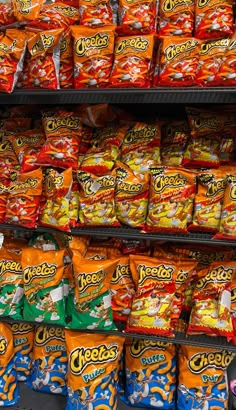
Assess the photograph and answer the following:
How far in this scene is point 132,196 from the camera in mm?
1936

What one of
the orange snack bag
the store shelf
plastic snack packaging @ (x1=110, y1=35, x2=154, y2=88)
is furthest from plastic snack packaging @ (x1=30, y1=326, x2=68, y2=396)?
the orange snack bag

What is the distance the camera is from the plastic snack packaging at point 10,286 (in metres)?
2.10

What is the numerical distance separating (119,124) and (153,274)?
731mm

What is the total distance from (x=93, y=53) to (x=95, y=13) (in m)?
0.19

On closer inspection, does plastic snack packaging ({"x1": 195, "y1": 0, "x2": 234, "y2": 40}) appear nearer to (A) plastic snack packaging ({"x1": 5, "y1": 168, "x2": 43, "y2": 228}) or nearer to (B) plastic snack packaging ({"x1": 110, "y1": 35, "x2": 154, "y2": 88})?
(B) plastic snack packaging ({"x1": 110, "y1": 35, "x2": 154, "y2": 88})

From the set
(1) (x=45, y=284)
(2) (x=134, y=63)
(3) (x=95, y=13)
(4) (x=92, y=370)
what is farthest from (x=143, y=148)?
(4) (x=92, y=370)

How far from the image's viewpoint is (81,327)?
6.48ft

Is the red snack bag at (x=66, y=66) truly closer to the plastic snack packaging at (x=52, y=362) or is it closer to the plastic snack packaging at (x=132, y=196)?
the plastic snack packaging at (x=132, y=196)

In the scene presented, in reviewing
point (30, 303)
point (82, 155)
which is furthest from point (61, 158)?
point (30, 303)

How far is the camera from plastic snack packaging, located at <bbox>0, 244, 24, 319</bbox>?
210 centimetres

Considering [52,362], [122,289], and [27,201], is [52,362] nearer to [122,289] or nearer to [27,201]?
[122,289]

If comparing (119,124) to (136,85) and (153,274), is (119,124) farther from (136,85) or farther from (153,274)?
(153,274)

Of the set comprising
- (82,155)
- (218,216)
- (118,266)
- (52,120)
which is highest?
(52,120)

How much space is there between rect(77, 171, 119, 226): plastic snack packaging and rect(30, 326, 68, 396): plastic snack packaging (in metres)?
0.61
